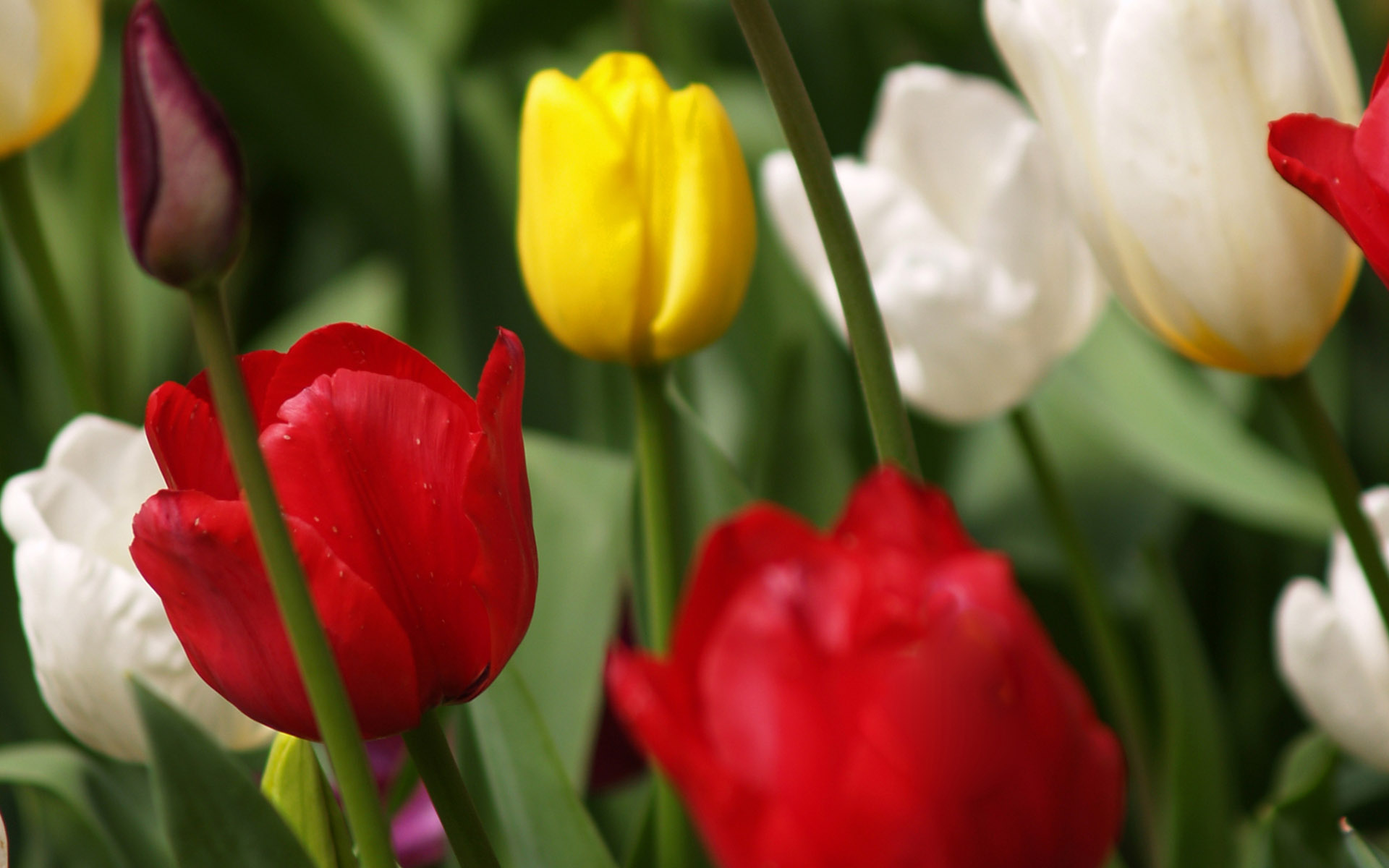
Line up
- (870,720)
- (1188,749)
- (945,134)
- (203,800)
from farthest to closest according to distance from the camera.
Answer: (945,134), (1188,749), (203,800), (870,720)

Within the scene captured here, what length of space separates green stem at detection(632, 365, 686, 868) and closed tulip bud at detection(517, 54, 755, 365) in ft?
0.04

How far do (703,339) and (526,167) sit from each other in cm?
7

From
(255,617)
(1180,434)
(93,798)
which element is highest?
(255,617)

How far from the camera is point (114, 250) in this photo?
0.93 metres

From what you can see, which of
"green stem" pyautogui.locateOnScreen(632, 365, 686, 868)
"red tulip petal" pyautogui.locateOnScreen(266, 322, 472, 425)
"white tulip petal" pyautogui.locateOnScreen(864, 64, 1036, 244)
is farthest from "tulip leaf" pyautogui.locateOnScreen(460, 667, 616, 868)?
"white tulip petal" pyautogui.locateOnScreen(864, 64, 1036, 244)

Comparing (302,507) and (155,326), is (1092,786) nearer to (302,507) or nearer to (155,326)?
(302,507)

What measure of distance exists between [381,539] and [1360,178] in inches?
7.3

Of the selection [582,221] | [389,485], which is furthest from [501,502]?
[582,221]

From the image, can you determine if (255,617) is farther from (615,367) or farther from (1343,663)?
(615,367)

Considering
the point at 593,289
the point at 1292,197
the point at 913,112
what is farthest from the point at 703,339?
the point at 913,112

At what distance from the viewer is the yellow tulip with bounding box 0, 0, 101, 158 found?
43cm

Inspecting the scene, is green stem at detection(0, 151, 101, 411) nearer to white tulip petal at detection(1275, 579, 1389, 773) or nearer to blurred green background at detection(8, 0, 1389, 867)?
blurred green background at detection(8, 0, 1389, 867)

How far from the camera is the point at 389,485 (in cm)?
25

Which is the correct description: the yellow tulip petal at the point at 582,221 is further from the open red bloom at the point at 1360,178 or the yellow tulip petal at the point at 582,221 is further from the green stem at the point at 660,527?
the open red bloom at the point at 1360,178
